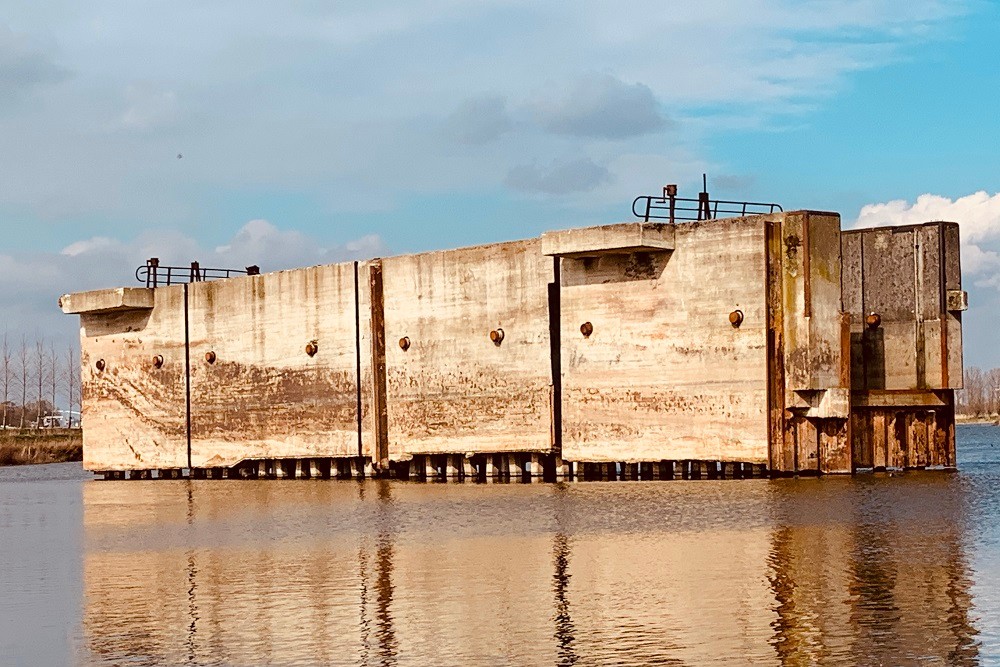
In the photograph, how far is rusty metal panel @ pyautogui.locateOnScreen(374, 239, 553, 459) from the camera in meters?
34.7

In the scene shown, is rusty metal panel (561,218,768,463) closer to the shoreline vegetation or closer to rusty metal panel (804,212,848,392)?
rusty metal panel (804,212,848,392)

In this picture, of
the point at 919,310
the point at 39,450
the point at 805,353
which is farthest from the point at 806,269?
the point at 39,450

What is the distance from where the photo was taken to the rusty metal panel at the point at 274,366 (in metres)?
39.7

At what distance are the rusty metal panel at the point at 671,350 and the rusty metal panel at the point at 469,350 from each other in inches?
47.6

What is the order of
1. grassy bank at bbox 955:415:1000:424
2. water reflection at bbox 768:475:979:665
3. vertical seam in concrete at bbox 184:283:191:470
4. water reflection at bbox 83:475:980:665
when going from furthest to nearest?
grassy bank at bbox 955:415:1000:424 → vertical seam in concrete at bbox 184:283:191:470 → water reflection at bbox 83:475:980:665 → water reflection at bbox 768:475:979:665

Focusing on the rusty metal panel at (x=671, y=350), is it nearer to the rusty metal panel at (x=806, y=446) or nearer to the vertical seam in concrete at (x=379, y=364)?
the rusty metal panel at (x=806, y=446)

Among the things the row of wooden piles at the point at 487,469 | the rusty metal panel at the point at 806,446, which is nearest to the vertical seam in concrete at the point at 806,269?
the rusty metal panel at the point at 806,446

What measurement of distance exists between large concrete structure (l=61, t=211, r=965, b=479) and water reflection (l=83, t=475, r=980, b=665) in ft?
10.8

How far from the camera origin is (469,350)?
36000 mm

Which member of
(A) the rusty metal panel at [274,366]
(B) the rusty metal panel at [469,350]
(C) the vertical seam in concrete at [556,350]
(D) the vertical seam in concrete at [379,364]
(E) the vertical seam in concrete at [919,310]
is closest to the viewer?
(E) the vertical seam in concrete at [919,310]

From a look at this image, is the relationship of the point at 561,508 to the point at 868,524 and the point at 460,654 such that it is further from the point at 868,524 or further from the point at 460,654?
the point at 460,654

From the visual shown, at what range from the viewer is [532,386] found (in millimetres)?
34656

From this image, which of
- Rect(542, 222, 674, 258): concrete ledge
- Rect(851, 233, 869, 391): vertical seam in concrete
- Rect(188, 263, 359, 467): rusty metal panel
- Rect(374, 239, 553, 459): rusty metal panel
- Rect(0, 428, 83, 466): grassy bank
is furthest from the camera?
Rect(0, 428, 83, 466): grassy bank

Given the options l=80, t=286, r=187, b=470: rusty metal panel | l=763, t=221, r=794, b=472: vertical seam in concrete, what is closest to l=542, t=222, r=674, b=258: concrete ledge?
l=763, t=221, r=794, b=472: vertical seam in concrete
